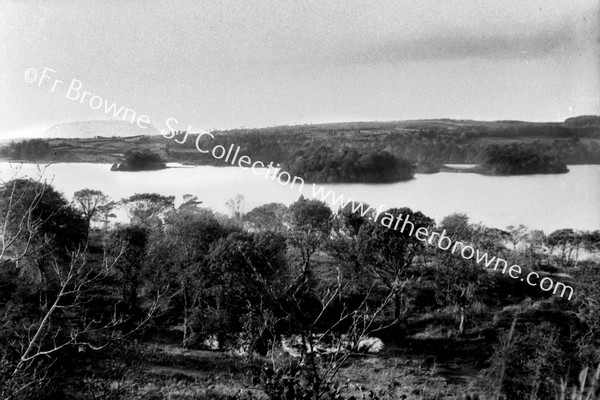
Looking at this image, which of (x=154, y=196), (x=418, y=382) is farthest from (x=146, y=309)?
(x=418, y=382)

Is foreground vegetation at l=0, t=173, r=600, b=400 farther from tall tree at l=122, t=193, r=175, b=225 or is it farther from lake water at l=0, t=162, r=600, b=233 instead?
lake water at l=0, t=162, r=600, b=233

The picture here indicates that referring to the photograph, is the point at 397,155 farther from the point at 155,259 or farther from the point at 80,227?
the point at 80,227

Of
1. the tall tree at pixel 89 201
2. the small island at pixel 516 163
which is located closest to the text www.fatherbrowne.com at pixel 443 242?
the small island at pixel 516 163

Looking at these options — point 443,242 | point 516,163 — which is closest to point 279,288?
point 443,242

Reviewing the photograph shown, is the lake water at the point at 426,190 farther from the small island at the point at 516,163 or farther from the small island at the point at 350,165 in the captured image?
the small island at the point at 350,165

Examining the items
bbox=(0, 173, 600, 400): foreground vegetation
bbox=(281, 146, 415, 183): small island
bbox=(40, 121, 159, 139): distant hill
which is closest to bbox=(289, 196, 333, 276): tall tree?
bbox=(0, 173, 600, 400): foreground vegetation

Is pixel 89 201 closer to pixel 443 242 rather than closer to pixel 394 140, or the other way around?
pixel 394 140

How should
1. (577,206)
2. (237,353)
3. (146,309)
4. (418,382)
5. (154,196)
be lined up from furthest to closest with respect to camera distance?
1. (154,196)
2. (146,309)
3. (577,206)
4. (237,353)
5. (418,382)
